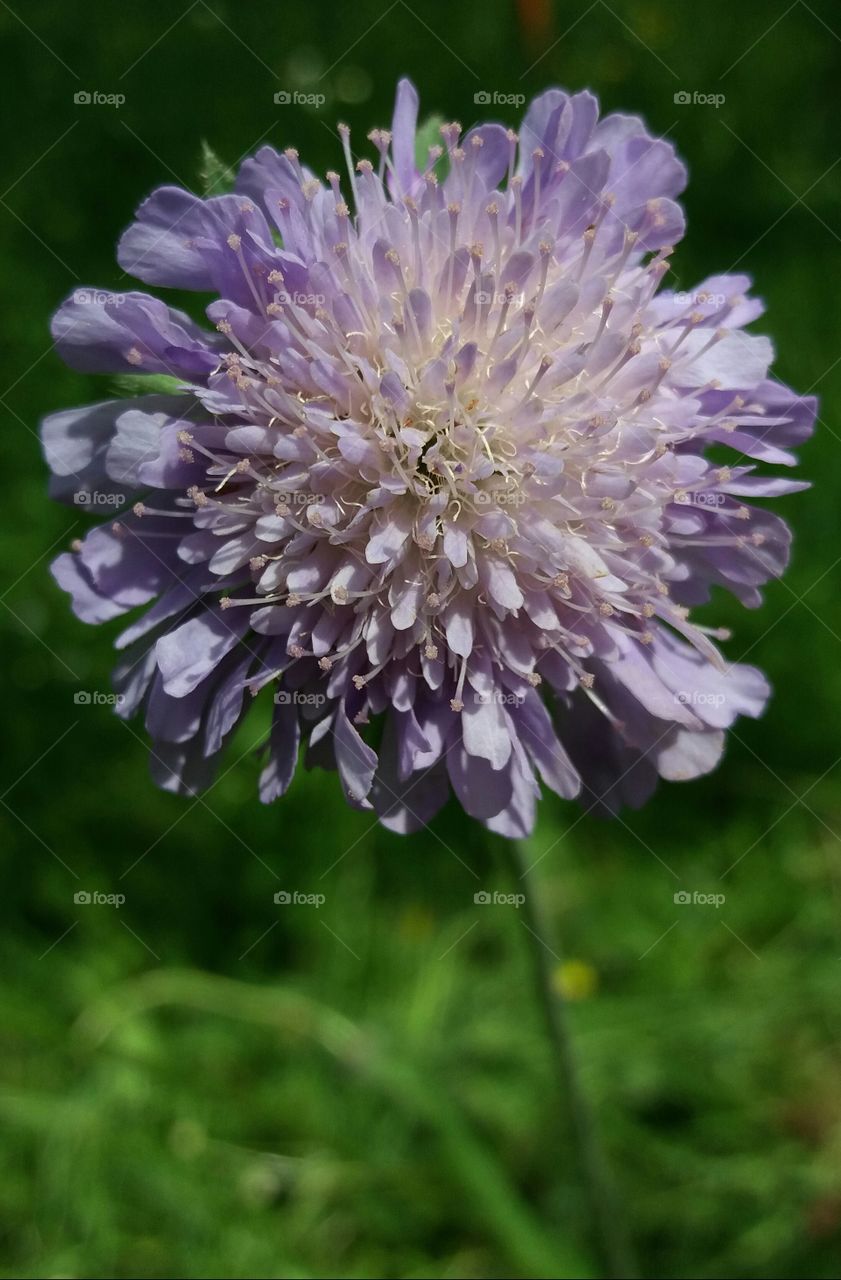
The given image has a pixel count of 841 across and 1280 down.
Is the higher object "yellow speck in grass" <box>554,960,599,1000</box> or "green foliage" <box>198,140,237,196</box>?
"green foliage" <box>198,140,237,196</box>

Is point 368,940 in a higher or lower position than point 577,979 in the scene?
lower

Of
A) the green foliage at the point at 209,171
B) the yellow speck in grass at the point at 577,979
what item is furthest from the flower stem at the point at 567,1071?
the green foliage at the point at 209,171

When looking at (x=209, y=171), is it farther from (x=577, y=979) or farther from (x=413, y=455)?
(x=577, y=979)

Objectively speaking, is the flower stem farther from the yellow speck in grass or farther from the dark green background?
the yellow speck in grass

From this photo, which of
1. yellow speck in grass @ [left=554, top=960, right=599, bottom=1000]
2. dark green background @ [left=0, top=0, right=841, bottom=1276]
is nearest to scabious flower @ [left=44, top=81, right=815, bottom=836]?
dark green background @ [left=0, top=0, right=841, bottom=1276]

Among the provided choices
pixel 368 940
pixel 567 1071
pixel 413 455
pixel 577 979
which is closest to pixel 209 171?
pixel 413 455

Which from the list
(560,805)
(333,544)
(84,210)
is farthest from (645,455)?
(84,210)
